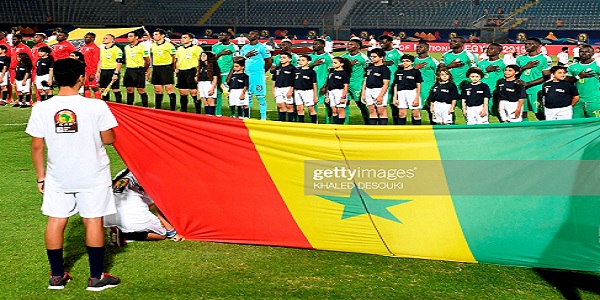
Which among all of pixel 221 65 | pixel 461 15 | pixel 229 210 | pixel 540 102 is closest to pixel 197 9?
pixel 461 15

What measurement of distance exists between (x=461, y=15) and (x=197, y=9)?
814 inches

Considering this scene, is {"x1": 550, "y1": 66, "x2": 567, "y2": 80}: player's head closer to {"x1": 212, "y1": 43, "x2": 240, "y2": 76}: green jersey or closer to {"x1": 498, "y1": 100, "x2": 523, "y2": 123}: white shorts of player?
{"x1": 498, "y1": 100, "x2": 523, "y2": 123}: white shorts of player

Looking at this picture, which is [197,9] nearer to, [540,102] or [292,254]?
[540,102]

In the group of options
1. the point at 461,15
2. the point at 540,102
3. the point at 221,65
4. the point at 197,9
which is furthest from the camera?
the point at 197,9

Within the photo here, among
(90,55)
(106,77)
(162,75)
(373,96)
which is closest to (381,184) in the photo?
(373,96)

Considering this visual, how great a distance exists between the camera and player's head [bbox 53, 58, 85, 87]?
5.11 meters

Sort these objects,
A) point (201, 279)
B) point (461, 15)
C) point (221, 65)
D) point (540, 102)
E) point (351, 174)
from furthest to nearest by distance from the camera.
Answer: point (461, 15), point (221, 65), point (540, 102), point (351, 174), point (201, 279)

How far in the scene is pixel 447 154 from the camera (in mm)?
5762

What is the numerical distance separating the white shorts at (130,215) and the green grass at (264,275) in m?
0.20

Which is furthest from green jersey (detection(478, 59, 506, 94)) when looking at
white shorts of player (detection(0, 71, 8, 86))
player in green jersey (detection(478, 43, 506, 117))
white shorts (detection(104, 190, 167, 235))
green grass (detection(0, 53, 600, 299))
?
white shorts of player (detection(0, 71, 8, 86))

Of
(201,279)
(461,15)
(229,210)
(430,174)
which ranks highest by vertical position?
(461,15)

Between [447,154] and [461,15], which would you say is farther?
[461,15]

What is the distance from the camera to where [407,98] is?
13.2 metres

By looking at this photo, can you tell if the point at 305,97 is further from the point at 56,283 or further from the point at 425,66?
the point at 56,283
